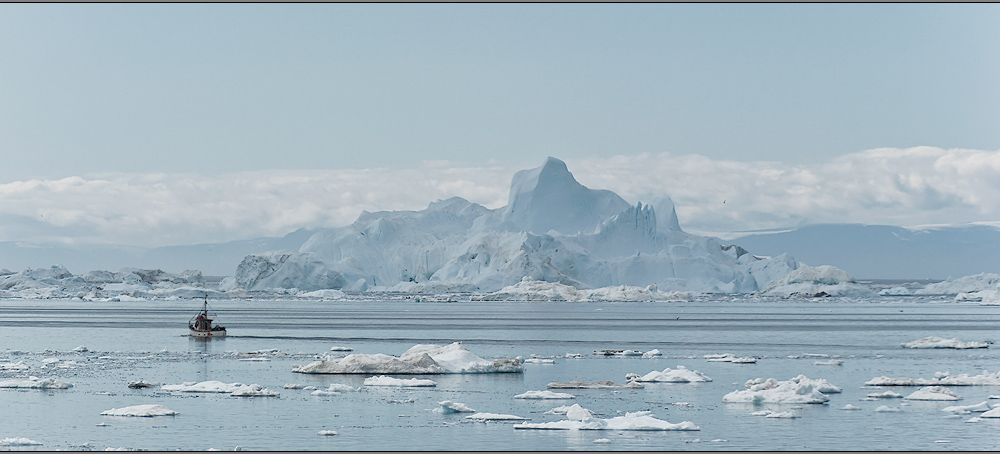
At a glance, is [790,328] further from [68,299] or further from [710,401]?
[68,299]

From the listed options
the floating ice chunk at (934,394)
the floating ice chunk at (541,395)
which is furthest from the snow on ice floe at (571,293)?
the floating ice chunk at (541,395)

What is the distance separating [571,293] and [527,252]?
6341 millimetres

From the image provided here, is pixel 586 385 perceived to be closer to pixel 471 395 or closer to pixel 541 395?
pixel 541 395

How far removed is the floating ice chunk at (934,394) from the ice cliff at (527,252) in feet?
257

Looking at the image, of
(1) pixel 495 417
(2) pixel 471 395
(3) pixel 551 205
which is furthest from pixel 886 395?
(3) pixel 551 205

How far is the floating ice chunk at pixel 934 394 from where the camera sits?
20.4 meters

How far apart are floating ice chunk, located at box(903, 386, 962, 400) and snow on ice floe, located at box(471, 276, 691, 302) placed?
72723 mm

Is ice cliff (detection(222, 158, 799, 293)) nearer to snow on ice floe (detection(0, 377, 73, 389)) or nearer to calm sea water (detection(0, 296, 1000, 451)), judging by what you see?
calm sea water (detection(0, 296, 1000, 451))

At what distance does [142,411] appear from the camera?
17984 millimetres

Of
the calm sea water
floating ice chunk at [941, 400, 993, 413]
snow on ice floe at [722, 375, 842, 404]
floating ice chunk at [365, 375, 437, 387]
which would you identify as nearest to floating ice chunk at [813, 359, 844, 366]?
the calm sea water

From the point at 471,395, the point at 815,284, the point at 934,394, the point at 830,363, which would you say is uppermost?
the point at 815,284

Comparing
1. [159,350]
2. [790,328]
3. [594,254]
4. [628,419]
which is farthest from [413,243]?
[628,419]

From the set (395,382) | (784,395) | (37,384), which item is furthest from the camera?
(395,382)

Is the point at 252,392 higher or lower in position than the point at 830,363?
higher
